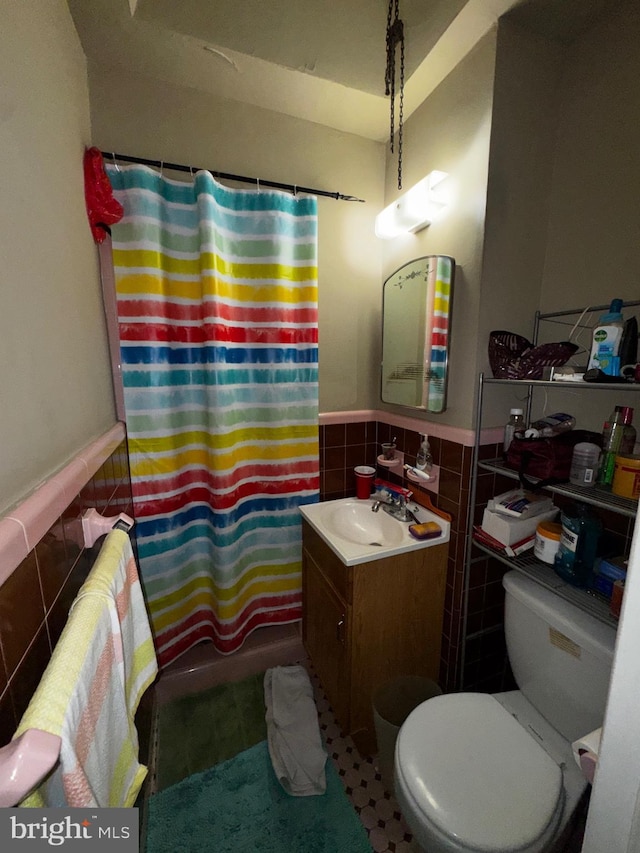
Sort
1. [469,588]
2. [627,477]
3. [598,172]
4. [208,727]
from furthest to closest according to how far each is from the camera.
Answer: [208,727] → [469,588] → [598,172] → [627,477]

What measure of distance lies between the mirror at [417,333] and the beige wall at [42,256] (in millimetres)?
1214

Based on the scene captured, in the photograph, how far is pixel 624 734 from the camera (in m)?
0.42

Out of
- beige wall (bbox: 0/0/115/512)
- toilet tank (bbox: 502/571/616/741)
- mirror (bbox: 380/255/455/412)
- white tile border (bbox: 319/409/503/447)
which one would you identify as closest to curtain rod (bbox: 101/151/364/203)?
beige wall (bbox: 0/0/115/512)

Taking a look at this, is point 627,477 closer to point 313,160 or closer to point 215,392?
point 215,392

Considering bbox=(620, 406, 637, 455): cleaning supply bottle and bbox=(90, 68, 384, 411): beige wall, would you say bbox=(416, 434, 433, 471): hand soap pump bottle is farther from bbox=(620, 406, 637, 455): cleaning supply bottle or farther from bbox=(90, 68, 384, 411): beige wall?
bbox=(620, 406, 637, 455): cleaning supply bottle

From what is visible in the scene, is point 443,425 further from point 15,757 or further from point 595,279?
point 15,757

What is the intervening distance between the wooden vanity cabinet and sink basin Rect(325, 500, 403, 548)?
14 centimetres

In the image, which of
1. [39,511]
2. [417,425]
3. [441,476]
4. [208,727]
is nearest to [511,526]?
[441,476]

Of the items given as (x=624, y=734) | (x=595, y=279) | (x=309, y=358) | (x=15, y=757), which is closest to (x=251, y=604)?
(x=309, y=358)

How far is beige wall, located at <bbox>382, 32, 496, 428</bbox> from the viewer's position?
112cm

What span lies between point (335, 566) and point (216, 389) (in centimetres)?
87

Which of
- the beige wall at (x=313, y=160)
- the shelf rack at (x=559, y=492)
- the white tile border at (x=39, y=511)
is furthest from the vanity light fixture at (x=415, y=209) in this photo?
the white tile border at (x=39, y=511)

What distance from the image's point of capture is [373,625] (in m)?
1.25

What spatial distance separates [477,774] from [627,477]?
0.88 metres
